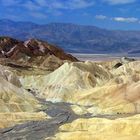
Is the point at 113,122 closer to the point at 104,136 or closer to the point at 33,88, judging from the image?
the point at 104,136

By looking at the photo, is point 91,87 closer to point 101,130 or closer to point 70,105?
point 70,105

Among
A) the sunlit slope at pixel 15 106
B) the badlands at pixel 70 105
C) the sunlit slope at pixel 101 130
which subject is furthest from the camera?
the sunlit slope at pixel 15 106

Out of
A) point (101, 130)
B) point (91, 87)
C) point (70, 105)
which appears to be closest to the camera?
point (101, 130)

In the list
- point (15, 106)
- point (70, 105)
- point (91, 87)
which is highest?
point (91, 87)

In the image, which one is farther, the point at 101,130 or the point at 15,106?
the point at 15,106

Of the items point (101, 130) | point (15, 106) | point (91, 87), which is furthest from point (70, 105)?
point (101, 130)

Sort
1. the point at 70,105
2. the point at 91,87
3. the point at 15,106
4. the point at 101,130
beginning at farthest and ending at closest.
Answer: the point at 91,87 < the point at 70,105 < the point at 15,106 < the point at 101,130

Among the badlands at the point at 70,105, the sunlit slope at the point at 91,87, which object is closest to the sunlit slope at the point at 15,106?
the badlands at the point at 70,105

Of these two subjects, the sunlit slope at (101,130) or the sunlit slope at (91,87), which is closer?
the sunlit slope at (101,130)

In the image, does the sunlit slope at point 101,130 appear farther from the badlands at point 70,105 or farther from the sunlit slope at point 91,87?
the sunlit slope at point 91,87

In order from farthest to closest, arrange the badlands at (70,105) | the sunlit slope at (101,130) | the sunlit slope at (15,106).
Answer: the sunlit slope at (15,106), the badlands at (70,105), the sunlit slope at (101,130)
